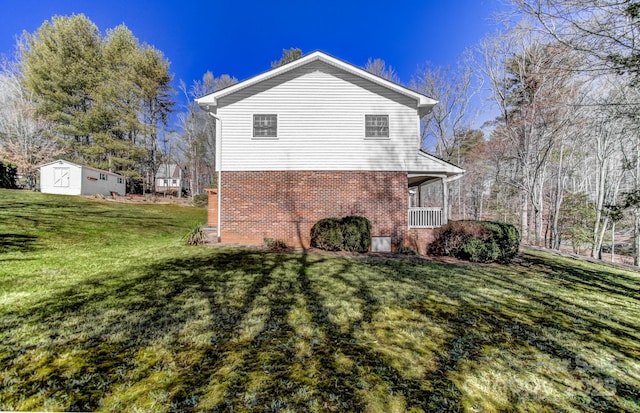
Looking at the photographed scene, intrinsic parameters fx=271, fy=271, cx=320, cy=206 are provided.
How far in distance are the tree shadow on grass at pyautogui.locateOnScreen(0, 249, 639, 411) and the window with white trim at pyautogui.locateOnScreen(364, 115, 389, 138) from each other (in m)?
6.76

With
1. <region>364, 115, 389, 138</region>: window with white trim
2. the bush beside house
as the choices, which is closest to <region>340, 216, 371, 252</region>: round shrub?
<region>364, 115, 389, 138</region>: window with white trim

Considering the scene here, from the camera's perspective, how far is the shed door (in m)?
23.0

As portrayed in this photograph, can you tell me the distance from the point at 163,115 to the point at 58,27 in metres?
12.0

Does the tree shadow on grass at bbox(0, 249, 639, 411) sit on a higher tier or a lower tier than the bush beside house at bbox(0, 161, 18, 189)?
lower

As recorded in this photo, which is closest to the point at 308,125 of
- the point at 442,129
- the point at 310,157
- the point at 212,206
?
the point at 310,157

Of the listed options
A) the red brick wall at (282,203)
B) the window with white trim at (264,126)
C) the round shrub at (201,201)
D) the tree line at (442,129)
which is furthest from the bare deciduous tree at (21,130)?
the window with white trim at (264,126)

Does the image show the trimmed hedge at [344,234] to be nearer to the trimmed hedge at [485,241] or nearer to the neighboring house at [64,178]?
the trimmed hedge at [485,241]

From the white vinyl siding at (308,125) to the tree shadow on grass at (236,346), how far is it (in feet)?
19.1

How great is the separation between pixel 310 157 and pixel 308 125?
124cm

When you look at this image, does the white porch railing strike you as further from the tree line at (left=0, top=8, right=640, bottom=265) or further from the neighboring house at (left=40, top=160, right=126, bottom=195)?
the neighboring house at (left=40, top=160, right=126, bottom=195)

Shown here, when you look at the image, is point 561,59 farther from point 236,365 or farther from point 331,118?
point 236,365

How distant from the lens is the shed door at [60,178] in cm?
2305

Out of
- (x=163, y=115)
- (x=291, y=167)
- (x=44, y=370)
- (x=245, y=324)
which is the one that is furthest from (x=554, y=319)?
(x=163, y=115)

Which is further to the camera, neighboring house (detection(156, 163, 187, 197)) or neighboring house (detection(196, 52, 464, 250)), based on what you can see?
neighboring house (detection(156, 163, 187, 197))
